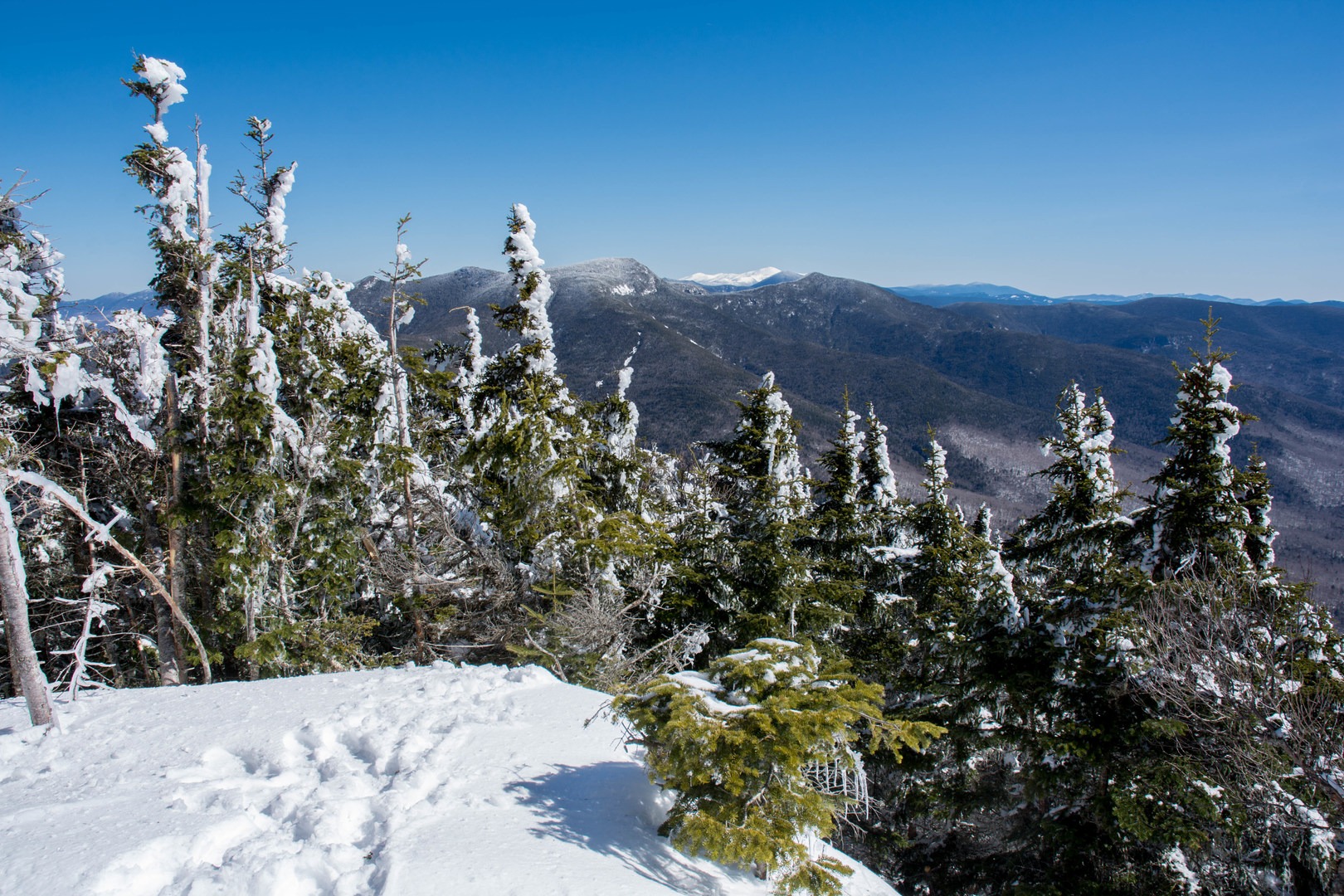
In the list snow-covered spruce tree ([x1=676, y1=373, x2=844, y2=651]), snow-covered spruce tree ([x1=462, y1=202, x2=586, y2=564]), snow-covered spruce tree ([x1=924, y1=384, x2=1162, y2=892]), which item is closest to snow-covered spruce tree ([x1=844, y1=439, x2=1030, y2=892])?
snow-covered spruce tree ([x1=924, y1=384, x2=1162, y2=892])

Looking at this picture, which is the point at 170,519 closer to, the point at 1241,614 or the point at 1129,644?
the point at 1129,644

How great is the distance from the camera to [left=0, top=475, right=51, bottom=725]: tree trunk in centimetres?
754

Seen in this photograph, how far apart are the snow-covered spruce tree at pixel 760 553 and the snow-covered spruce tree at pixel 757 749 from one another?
213 inches

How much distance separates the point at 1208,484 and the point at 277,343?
56.7 feet

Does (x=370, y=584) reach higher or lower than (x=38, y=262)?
lower

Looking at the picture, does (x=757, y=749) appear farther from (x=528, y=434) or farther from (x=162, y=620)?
(x=162, y=620)

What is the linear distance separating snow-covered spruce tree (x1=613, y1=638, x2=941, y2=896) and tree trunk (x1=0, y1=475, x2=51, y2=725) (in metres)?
7.36

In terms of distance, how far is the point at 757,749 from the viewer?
4.93 m

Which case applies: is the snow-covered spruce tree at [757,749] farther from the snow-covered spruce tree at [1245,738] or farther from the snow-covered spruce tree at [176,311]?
the snow-covered spruce tree at [176,311]

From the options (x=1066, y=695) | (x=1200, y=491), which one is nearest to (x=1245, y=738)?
(x=1066, y=695)

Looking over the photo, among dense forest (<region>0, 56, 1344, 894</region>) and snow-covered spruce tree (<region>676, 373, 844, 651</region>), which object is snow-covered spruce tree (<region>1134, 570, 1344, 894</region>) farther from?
snow-covered spruce tree (<region>676, 373, 844, 651</region>)

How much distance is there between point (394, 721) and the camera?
726cm

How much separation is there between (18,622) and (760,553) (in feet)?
35.0

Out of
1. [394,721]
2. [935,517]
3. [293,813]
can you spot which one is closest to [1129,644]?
[935,517]
